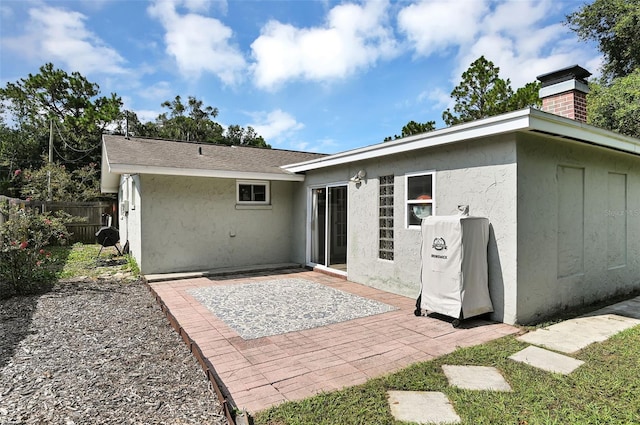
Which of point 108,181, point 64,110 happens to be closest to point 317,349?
point 108,181

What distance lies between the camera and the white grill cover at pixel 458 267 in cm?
504

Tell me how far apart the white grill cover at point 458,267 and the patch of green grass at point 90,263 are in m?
7.13

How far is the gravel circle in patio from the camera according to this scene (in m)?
5.22

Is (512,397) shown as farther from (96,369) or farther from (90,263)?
(90,263)

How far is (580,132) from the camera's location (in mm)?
5414

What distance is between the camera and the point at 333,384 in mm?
3367

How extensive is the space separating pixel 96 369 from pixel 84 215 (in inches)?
589

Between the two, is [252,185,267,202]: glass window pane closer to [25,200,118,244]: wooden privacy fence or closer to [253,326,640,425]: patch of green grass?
[253,326,640,425]: patch of green grass

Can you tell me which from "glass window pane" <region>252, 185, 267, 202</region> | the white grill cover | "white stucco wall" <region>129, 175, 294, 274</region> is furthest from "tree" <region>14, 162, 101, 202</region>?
the white grill cover

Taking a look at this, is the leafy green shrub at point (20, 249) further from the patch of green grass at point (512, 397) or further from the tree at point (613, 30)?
the tree at point (613, 30)

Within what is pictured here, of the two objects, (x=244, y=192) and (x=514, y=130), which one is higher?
(x=514, y=130)

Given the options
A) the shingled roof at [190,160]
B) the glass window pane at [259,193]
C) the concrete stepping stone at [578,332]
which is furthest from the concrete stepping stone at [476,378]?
the glass window pane at [259,193]

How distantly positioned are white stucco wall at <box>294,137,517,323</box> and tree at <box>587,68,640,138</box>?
1092 centimetres

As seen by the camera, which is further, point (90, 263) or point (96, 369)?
point (90, 263)
